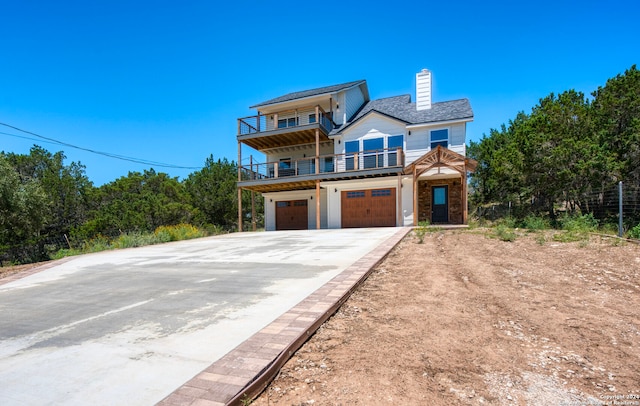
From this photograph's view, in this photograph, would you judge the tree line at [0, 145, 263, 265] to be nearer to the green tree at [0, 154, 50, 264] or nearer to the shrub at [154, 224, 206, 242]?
the green tree at [0, 154, 50, 264]

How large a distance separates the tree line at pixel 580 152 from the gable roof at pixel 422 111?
3.24m

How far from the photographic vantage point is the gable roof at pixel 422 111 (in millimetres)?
16381

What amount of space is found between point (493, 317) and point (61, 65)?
27.4 metres

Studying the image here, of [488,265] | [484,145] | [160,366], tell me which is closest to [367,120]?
[484,145]

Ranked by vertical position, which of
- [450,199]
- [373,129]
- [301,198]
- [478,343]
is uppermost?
→ [373,129]

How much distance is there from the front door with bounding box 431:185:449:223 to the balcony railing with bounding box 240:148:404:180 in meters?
2.82

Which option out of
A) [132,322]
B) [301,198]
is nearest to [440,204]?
[301,198]

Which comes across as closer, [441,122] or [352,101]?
[441,122]

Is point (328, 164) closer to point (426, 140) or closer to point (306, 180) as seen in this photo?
point (306, 180)

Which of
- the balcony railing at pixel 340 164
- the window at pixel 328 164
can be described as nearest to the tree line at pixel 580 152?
the balcony railing at pixel 340 164

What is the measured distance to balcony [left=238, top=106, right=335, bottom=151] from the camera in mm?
18375

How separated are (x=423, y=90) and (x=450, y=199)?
682 centimetres

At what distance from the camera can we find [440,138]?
16438 mm

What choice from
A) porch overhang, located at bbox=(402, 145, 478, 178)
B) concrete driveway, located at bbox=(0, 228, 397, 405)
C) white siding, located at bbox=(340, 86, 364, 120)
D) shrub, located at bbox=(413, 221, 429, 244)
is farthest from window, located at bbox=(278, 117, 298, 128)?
concrete driveway, located at bbox=(0, 228, 397, 405)
